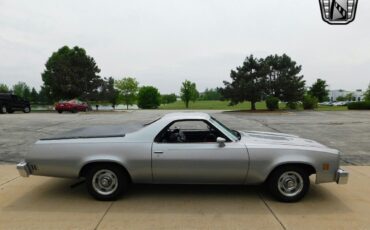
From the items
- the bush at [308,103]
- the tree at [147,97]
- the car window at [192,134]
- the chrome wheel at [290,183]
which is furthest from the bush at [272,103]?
the tree at [147,97]

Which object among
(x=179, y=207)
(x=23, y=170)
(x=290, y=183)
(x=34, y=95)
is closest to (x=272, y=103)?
(x=290, y=183)

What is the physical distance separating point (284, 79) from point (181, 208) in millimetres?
28238

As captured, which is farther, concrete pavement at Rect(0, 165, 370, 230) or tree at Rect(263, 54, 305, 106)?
tree at Rect(263, 54, 305, 106)

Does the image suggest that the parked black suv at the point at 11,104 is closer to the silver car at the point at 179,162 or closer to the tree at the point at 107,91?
the tree at the point at 107,91

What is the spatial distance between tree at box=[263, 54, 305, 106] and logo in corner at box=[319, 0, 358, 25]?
23.4 meters

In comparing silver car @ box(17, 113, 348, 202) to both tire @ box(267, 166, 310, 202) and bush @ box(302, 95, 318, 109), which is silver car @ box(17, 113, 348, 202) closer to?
tire @ box(267, 166, 310, 202)

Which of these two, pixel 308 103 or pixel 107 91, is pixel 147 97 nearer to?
pixel 107 91

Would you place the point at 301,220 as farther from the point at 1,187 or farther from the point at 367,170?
the point at 1,187

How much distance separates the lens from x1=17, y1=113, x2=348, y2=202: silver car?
4.53 m

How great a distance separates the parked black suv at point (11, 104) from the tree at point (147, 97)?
35.2 meters

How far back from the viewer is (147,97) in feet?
215

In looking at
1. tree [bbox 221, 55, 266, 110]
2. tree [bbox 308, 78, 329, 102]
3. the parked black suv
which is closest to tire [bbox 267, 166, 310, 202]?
tree [bbox 221, 55, 266, 110]

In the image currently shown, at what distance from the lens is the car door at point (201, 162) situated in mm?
4520

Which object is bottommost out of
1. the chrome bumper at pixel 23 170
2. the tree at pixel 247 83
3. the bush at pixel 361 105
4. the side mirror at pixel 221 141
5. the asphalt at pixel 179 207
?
the asphalt at pixel 179 207
